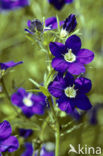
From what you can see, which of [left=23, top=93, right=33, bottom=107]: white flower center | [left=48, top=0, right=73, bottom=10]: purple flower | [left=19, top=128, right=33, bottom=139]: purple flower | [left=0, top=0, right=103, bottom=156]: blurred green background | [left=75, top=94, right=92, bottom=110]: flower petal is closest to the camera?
[left=75, top=94, right=92, bottom=110]: flower petal

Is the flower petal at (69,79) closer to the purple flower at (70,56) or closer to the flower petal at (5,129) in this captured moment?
the purple flower at (70,56)

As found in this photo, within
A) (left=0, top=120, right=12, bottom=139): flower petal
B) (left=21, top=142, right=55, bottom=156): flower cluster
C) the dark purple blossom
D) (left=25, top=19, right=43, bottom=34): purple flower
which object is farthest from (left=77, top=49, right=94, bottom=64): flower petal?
the dark purple blossom

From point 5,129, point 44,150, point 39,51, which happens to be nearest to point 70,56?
point 5,129

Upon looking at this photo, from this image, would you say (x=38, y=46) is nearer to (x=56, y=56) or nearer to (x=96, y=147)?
(x=56, y=56)

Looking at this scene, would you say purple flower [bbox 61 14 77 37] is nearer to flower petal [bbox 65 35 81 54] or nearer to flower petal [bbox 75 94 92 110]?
flower petal [bbox 65 35 81 54]

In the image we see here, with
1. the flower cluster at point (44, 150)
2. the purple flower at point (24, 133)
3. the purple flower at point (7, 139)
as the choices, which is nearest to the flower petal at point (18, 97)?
the purple flower at point (24, 133)

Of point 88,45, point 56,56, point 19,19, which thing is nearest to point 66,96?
point 56,56
